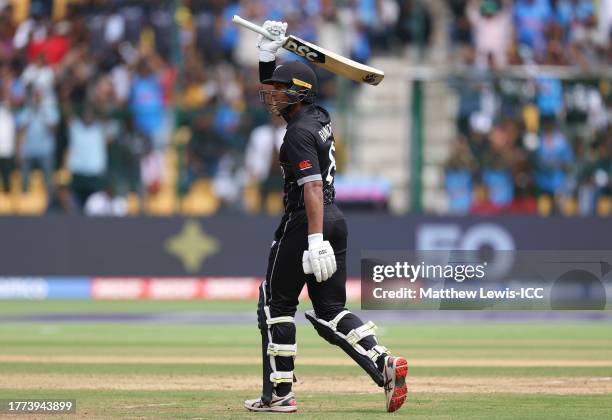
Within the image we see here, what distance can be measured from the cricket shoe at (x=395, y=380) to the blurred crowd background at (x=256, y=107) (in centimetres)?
1216

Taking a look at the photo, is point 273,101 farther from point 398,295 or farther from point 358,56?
point 358,56

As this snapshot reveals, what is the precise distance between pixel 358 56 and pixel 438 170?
2332 mm

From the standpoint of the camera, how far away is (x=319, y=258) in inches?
288

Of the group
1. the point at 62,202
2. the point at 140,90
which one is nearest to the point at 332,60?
the point at 62,202

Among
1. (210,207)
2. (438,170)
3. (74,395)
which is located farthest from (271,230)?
(74,395)

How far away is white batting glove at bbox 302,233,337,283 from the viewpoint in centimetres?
731

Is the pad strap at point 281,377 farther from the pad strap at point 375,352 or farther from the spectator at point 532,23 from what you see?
the spectator at point 532,23

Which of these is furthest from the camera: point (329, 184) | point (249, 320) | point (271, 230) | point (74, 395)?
point (271, 230)

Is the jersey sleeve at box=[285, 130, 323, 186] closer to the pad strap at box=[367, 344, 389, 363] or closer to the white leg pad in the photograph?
the white leg pad

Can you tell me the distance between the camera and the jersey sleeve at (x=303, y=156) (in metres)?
7.36

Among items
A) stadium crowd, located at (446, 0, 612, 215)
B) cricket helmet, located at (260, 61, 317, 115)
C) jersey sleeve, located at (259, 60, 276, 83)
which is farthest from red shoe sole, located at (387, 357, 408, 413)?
stadium crowd, located at (446, 0, 612, 215)

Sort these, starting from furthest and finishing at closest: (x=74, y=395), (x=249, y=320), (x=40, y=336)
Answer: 1. (x=249, y=320)
2. (x=40, y=336)
3. (x=74, y=395)

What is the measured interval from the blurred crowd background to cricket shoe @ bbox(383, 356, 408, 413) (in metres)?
12.2

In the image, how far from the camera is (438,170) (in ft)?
65.2
